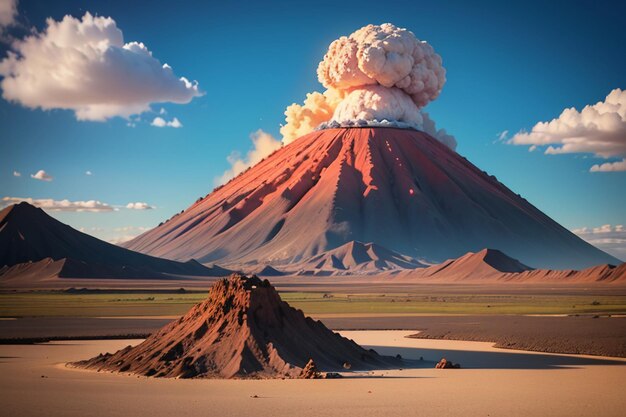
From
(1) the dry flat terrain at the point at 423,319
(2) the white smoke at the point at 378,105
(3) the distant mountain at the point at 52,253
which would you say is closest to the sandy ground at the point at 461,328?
(1) the dry flat terrain at the point at 423,319

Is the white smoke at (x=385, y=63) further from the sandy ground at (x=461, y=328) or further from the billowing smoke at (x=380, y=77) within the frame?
the sandy ground at (x=461, y=328)

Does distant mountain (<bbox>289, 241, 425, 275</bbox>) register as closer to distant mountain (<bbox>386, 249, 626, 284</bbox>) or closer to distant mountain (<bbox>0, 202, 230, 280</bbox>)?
distant mountain (<bbox>386, 249, 626, 284</bbox>)

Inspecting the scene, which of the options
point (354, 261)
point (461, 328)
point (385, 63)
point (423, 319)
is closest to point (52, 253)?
point (354, 261)

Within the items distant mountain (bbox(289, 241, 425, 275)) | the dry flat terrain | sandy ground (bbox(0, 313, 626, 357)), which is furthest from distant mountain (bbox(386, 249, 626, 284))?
sandy ground (bbox(0, 313, 626, 357))

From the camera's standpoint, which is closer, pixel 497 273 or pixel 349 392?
pixel 349 392

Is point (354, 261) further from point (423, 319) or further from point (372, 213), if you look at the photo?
point (423, 319)

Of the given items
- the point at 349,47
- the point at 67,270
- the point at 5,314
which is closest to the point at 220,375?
the point at 5,314
